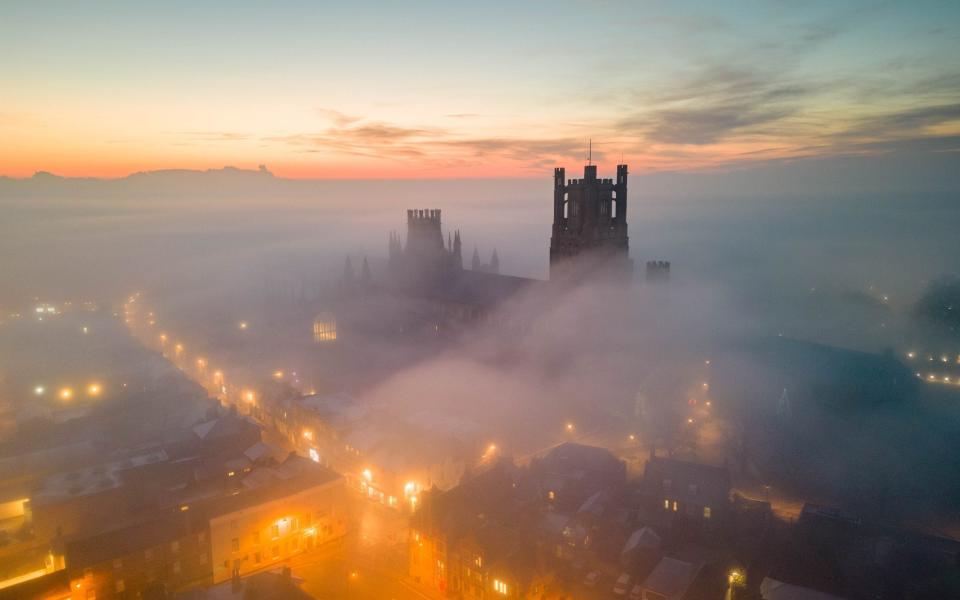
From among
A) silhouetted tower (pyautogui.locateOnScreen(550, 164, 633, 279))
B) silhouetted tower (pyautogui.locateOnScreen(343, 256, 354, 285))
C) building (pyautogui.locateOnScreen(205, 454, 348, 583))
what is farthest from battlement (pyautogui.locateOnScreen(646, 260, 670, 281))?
silhouetted tower (pyautogui.locateOnScreen(343, 256, 354, 285))

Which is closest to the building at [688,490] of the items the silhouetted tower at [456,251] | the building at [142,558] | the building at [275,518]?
the building at [275,518]

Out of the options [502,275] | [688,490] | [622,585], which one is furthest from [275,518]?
[502,275]

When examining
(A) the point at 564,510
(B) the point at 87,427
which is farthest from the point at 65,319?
(A) the point at 564,510

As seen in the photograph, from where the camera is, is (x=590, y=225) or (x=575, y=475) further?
(x=590, y=225)

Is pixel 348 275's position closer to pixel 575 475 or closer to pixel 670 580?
pixel 575 475

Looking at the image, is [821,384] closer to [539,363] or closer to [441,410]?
[539,363]

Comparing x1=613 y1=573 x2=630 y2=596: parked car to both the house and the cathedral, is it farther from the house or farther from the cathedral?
the cathedral
